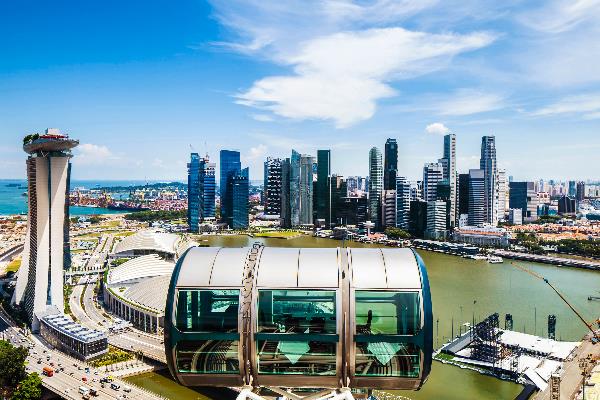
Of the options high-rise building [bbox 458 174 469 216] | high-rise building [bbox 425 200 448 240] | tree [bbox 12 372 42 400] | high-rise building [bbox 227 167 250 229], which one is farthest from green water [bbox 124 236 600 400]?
high-rise building [bbox 227 167 250 229]

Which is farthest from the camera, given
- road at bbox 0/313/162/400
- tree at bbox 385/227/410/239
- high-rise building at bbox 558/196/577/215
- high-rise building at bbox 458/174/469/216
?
high-rise building at bbox 558/196/577/215

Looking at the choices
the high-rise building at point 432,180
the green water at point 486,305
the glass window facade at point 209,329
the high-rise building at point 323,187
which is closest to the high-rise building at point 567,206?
the high-rise building at point 432,180

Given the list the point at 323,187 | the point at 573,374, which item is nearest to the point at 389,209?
the point at 323,187

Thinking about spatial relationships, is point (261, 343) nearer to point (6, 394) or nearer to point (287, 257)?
point (287, 257)

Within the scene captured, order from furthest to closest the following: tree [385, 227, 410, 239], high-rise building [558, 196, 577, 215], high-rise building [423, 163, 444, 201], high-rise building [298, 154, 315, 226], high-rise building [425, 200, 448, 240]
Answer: high-rise building [558, 196, 577, 215]
high-rise building [298, 154, 315, 226]
high-rise building [423, 163, 444, 201]
tree [385, 227, 410, 239]
high-rise building [425, 200, 448, 240]

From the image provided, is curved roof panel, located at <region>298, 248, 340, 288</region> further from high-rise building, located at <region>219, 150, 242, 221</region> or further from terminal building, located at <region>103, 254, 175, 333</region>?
high-rise building, located at <region>219, 150, 242, 221</region>

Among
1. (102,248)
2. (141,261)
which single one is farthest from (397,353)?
(102,248)

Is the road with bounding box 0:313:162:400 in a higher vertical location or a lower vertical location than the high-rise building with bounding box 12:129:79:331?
lower
